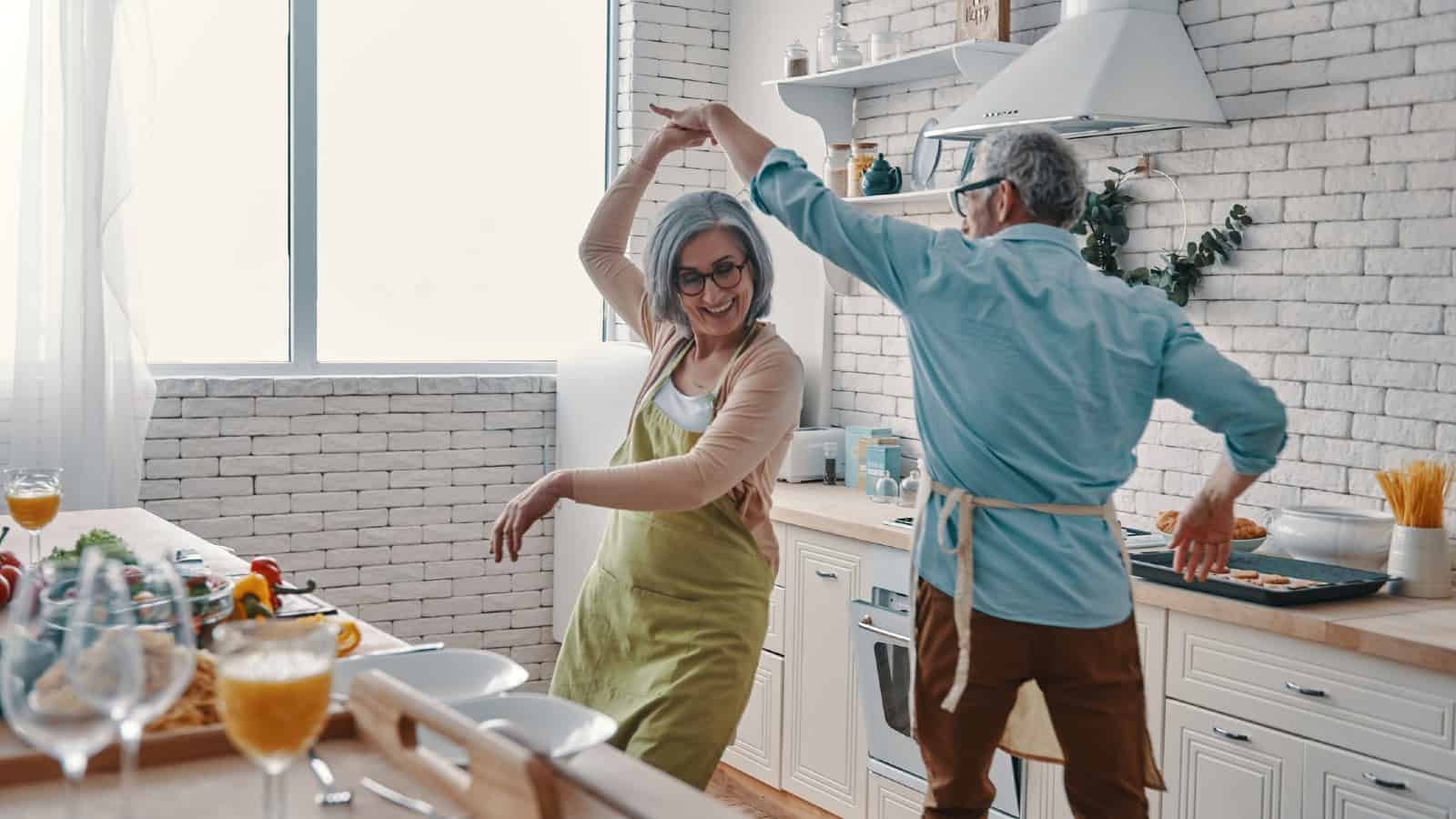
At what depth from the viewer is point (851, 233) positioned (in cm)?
246

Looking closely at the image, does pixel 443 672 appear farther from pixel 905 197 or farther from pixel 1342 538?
pixel 905 197

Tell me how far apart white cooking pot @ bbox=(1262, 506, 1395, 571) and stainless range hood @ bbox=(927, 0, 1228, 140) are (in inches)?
39.3

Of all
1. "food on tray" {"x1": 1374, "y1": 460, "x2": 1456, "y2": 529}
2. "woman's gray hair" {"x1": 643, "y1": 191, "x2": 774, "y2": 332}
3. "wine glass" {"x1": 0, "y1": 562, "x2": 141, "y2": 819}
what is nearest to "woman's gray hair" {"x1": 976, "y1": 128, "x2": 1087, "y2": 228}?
"woman's gray hair" {"x1": 643, "y1": 191, "x2": 774, "y2": 332}

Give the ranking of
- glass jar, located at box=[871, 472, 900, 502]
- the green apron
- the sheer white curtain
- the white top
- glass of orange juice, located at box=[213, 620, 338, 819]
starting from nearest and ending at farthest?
glass of orange juice, located at box=[213, 620, 338, 819] < the green apron < the white top < the sheer white curtain < glass jar, located at box=[871, 472, 900, 502]

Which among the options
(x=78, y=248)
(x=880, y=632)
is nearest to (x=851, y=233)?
(x=880, y=632)

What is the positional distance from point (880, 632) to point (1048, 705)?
128 cm

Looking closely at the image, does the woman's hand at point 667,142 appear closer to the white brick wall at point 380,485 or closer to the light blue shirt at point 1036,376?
the light blue shirt at point 1036,376

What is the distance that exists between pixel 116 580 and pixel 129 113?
3.44 metres

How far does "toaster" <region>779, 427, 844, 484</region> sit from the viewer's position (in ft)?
15.7

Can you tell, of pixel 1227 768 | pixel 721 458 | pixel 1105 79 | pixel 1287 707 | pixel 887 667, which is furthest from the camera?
pixel 887 667

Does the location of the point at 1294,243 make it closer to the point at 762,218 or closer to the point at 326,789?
the point at 762,218

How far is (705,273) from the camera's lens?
2475mm

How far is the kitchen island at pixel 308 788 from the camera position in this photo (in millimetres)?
1382

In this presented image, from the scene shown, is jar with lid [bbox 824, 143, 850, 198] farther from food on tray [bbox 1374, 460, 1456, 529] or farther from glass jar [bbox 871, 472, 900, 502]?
food on tray [bbox 1374, 460, 1456, 529]
